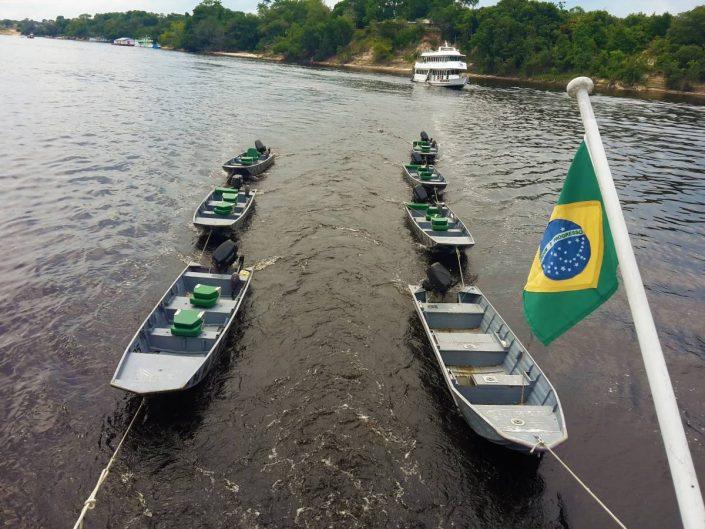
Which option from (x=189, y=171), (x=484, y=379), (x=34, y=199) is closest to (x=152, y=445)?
(x=484, y=379)

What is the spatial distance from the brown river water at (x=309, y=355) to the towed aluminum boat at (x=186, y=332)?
152 centimetres

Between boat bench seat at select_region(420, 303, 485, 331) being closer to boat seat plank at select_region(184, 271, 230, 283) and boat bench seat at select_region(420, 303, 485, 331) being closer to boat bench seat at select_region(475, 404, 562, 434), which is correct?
boat bench seat at select_region(475, 404, 562, 434)

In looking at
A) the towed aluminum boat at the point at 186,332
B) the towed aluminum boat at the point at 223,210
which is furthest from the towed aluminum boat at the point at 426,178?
the towed aluminum boat at the point at 186,332

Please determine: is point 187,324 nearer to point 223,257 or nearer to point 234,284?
point 234,284

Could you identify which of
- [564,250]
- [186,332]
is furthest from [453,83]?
[564,250]

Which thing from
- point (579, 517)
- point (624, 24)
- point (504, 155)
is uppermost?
point (624, 24)

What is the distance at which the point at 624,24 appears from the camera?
481ft

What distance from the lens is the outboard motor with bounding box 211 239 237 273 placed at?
23.9 m

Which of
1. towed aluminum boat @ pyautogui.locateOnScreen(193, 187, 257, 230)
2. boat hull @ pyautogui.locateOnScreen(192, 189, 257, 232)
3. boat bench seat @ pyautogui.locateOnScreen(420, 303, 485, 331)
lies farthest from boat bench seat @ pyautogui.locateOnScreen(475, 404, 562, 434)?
towed aluminum boat @ pyautogui.locateOnScreen(193, 187, 257, 230)

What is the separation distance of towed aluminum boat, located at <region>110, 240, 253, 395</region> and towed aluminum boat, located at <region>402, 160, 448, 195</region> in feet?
71.8

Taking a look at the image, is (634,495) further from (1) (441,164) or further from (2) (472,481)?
(1) (441,164)

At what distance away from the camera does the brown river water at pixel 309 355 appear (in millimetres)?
14680

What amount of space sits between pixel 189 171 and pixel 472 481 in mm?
40208

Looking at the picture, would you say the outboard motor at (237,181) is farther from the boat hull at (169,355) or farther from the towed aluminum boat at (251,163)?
the boat hull at (169,355)
